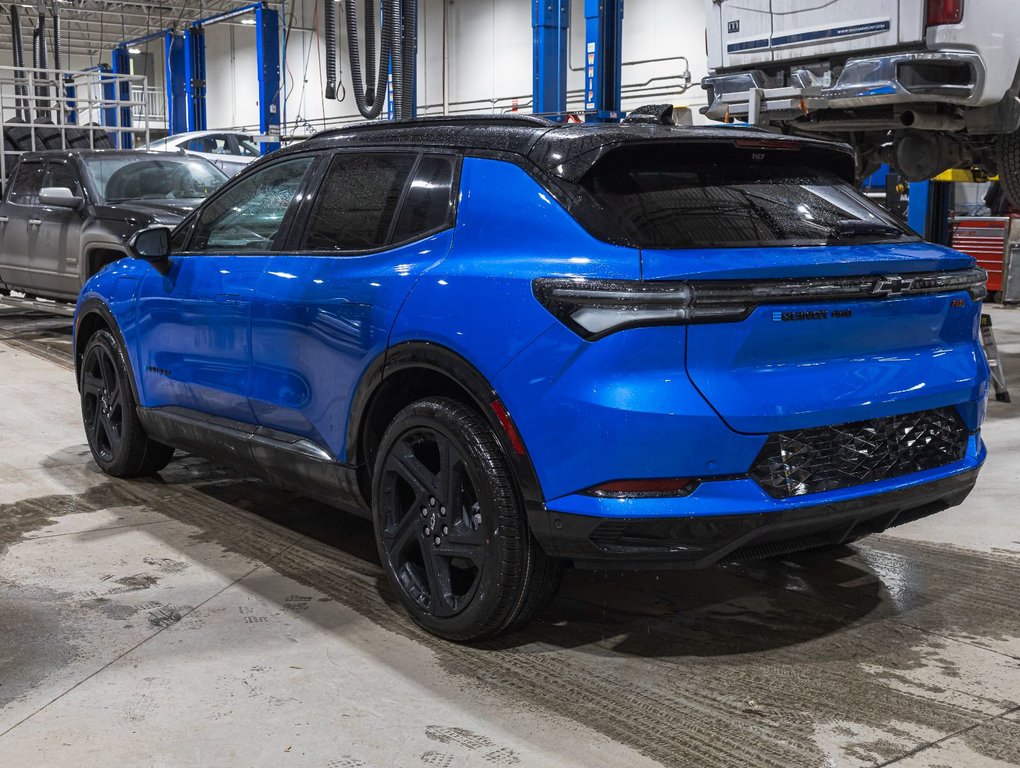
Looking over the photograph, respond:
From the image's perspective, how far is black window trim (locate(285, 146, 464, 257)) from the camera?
374cm

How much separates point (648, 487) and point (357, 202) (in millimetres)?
1685

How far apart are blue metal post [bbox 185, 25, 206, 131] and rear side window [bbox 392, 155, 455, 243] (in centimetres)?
2496

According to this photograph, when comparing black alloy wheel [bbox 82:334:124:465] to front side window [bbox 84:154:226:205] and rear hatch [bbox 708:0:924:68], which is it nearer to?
front side window [bbox 84:154:226:205]

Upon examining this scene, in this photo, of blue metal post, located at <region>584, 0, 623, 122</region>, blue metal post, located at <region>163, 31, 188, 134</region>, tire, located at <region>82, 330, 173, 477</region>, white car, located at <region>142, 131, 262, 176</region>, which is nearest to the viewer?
tire, located at <region>82, 330, 173, 477</region>

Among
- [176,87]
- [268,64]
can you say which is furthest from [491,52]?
[176,87]

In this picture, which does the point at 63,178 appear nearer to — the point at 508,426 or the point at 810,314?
the point at 508,426

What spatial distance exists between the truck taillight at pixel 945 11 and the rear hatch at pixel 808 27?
7 cm

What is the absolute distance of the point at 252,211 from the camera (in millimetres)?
4797

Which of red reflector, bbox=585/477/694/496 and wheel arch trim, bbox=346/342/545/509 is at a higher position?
wheel arch trim, bbox=346/342/545/509

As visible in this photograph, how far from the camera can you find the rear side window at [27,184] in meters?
11.4

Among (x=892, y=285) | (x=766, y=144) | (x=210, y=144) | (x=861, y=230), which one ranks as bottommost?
(x=892, y=285)

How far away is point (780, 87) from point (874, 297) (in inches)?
239

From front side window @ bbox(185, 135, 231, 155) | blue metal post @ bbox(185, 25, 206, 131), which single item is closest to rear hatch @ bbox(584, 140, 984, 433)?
front side window @ bbox(185, 135, 231, 155)

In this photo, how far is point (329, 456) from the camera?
4.11m
